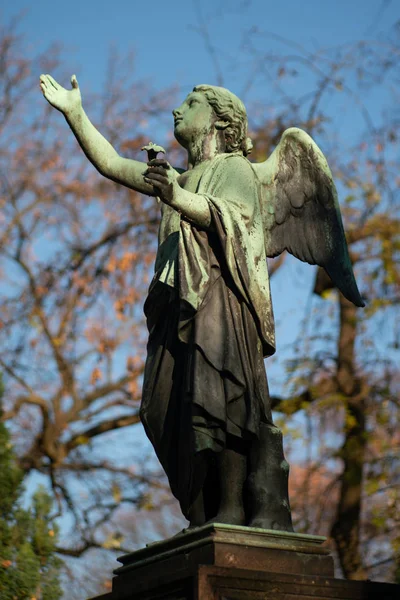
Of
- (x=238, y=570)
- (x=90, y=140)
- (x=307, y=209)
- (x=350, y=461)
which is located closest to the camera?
(x=238, y=570)

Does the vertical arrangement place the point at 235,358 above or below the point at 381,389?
below

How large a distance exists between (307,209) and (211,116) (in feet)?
2.33

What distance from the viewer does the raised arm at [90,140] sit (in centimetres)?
546

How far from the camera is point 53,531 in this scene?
7.98m

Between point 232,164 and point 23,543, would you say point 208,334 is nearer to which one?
point 232,164

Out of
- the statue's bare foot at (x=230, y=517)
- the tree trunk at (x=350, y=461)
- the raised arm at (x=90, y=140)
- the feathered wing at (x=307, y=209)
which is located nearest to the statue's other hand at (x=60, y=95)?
the raised arm at (x=90, y=140)

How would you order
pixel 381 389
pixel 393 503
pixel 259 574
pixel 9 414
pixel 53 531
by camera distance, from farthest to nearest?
1. pixel 9 414
2. pixel 381 389
3. pixel 393 503
4. pixel 53 531
5. pixel 259 574

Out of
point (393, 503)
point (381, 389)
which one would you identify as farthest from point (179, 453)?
point (381, 389)

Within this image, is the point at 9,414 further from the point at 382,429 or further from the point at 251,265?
the point at 251,265

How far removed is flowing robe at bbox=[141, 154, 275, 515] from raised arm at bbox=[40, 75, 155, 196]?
1.26 ft

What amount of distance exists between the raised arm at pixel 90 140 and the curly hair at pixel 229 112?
17.9 inches

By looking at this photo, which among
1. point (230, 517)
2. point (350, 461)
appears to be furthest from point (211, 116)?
point (350, 461)

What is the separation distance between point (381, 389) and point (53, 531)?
17.3ft

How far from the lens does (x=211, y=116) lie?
5.44m
